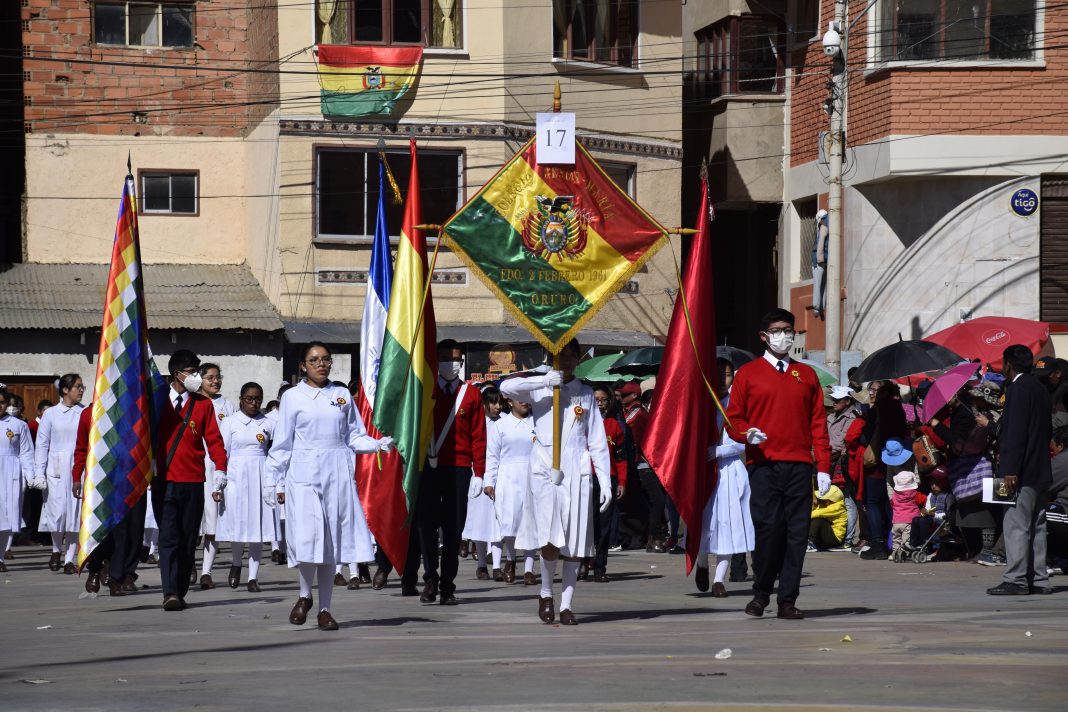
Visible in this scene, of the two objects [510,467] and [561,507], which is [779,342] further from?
[510,467]

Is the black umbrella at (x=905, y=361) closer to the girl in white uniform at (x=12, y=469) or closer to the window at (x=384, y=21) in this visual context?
the girl in white uniform at (x=12, y=469)

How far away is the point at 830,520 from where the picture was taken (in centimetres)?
2184

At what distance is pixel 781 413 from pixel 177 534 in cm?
504

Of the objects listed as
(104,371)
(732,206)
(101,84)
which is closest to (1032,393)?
(104,371)

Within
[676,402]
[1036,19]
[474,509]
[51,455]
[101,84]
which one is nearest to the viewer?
[676,402]

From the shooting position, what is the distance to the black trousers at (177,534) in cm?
1438

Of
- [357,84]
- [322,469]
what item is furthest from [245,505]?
[357,84]

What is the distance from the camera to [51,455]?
20391mm

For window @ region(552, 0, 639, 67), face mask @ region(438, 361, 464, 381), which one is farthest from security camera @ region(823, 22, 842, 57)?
face mask @ region(438, 361, 464, 381)

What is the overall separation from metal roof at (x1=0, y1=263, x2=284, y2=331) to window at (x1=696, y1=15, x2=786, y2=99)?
9.94 meters

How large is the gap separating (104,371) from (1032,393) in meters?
7.64

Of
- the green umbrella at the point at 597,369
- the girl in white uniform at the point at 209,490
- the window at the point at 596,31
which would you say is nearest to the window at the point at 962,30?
the window at the point at 596,31

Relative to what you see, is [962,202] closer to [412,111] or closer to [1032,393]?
[412,111]

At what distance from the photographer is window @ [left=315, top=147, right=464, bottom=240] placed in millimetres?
30812
